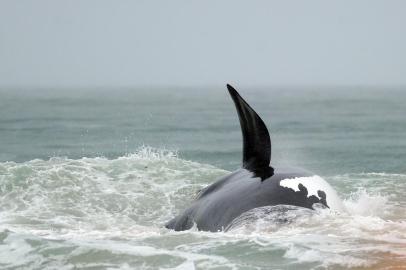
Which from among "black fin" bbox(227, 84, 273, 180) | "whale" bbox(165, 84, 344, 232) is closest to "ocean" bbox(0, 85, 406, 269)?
"whale" bbox(165, 84, 344, 232)

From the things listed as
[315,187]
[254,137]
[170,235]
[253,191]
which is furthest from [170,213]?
[170,235]

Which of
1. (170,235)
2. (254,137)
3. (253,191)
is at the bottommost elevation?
(170,235)

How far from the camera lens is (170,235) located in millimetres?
12609

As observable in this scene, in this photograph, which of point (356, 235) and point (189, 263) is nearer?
point (189, 263)

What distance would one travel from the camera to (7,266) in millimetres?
10938

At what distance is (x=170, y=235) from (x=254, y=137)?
10.2 feet

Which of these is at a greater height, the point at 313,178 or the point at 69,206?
the point at 313,178

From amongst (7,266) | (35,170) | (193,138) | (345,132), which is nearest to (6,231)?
(7,266)

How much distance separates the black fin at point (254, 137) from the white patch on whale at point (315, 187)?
795mm

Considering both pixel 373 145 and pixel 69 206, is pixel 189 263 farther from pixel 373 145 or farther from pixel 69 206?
pixel 373 145

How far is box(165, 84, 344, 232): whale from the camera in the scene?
1313 cm

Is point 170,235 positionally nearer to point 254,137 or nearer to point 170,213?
point 254,137

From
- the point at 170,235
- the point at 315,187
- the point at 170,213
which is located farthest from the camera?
the point at 170,213

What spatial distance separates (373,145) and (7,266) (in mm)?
32730
